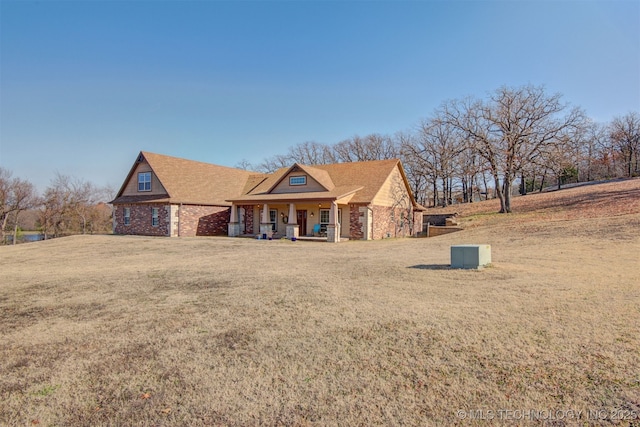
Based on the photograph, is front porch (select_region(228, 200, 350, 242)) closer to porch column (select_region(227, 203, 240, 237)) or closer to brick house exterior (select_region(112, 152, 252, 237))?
porch column (select_region(227, 203, 240, 237))

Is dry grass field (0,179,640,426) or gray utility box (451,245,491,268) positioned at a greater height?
gray utility box (451,245,491,268)

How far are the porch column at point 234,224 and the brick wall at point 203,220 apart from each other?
1.81 metres

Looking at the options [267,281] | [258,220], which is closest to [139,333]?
[267,281]

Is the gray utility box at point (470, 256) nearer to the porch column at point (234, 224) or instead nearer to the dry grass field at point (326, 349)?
the dry grass field at point (326, 349)

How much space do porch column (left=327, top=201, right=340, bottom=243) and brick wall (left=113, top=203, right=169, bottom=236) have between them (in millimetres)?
12004

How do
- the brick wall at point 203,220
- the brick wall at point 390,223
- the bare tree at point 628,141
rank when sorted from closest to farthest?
the brick wall at point 390,223 → the brick wall at point 203,220 → the bare tree at point 628,141

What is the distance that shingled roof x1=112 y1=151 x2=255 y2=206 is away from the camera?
88.5 feet

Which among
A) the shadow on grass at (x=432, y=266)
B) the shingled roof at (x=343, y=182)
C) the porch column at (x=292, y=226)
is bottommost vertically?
the shadow on grass at (x=432, y=266)

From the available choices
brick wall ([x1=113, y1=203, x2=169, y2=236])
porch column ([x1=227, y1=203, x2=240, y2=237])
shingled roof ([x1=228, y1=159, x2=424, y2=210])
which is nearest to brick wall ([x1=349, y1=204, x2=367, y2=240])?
shingled roof ([x1=228, y1=159, x2=424, y2=210])

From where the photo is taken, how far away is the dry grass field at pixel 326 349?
11.2ft

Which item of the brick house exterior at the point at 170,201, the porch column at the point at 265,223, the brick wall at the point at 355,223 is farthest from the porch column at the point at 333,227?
the brick house exterior at the point at 170,201

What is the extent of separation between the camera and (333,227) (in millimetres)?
22438

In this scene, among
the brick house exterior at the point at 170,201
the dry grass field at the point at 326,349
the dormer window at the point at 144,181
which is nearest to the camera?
the dry grass field at the point at 326,349

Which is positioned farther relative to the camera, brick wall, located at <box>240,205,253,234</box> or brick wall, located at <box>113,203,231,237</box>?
brick wall, located at <box>240,205,253,234</box>
